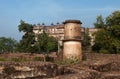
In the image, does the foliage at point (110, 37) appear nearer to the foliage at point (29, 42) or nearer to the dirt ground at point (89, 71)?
the foliage at point (29, 42)

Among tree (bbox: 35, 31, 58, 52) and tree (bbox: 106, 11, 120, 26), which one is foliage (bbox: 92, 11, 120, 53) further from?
tree (bbox: 35, 31, 58, 52)

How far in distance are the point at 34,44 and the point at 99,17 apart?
10.9 meters

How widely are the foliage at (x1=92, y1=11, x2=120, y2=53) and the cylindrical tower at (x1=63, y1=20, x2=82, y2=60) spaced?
15.7 metres

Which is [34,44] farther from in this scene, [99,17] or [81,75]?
[81,75]

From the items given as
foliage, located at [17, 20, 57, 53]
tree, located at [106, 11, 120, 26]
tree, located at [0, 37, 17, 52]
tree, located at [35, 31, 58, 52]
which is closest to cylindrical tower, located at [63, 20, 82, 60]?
tree, located at [106, 11, 120, 26]

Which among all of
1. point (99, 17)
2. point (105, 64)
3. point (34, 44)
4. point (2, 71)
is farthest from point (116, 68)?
point (34, 44)

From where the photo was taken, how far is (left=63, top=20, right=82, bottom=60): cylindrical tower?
63.1 feet

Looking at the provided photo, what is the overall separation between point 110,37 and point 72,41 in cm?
1822

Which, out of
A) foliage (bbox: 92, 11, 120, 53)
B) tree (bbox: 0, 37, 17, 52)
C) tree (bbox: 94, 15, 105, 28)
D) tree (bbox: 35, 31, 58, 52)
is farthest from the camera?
tree (bbox: 0, 37, 17, 52)

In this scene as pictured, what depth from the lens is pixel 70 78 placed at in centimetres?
1034

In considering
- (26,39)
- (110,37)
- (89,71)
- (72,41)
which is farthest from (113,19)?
(89,71)

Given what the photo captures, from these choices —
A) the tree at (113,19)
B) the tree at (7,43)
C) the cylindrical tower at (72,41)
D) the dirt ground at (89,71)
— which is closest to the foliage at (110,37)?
the tree at (113,19)

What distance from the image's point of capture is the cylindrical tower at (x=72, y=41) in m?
19.2

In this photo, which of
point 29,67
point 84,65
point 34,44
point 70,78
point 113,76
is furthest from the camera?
point 34,44
